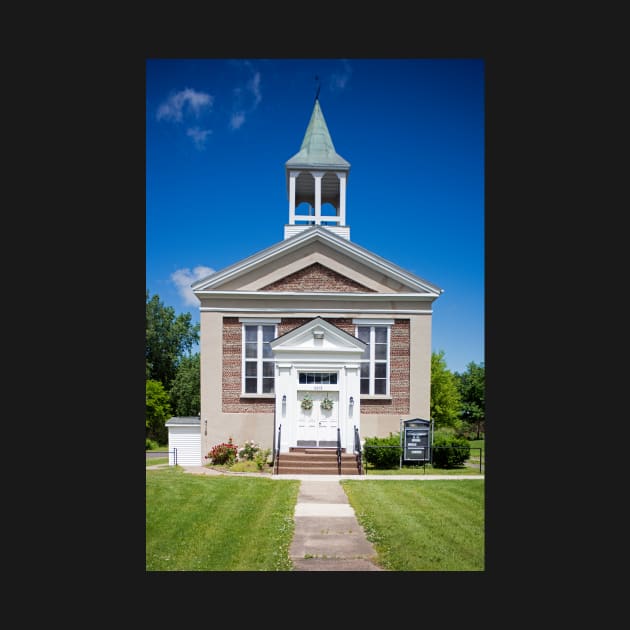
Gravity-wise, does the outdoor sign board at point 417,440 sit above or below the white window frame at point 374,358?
below

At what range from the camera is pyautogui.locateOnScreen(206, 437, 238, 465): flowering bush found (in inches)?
514

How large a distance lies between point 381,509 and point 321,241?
23.7ft

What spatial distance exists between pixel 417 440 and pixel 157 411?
Answer: 21.8 feet

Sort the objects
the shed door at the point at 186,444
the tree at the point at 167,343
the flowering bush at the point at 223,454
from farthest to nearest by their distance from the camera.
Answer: the shed door at the point at 186,444, the flowering bush at the point at 223,454, the tree at the point at 167,343

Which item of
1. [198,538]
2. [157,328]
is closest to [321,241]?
[157,328]

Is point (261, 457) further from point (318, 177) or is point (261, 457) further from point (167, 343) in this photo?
point (318, 177)

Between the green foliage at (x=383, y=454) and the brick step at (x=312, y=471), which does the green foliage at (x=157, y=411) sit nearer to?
the brick step at (x=312, y=471)

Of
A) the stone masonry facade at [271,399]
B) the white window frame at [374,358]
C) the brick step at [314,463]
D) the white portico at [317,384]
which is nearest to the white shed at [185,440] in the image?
the stone masonry facade at [271,399]

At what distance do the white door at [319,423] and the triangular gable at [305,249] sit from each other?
10.8 ft

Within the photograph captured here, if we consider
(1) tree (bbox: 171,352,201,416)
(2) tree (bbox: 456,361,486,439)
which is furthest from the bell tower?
(2) tree (bbox: 456,361,486,439)

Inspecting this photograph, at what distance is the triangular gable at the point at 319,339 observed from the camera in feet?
43.6

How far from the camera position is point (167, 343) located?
1294cm

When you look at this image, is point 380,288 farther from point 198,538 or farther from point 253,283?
point 198,538

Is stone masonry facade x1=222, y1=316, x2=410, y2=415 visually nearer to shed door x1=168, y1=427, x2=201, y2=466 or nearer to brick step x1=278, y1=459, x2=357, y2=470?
shed door x1=168, y1=427, x2=201, y2=466
